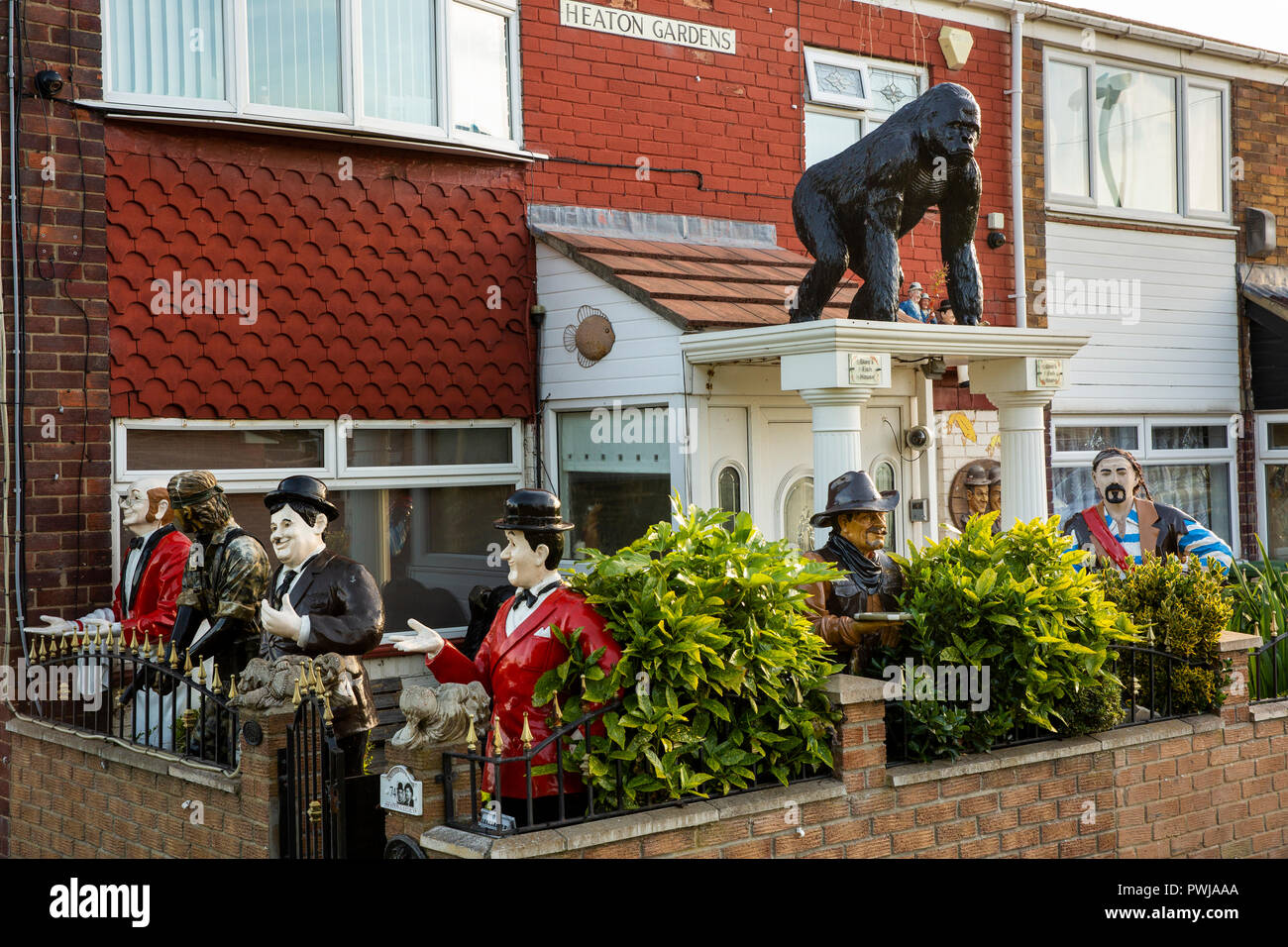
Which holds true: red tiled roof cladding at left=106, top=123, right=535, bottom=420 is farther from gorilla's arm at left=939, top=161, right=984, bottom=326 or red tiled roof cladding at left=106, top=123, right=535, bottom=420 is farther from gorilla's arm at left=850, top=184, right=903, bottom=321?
gorilla's arm at left=939, top=161, right=984, bottom=326

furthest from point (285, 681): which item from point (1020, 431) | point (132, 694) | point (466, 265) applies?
point (1020, 431)

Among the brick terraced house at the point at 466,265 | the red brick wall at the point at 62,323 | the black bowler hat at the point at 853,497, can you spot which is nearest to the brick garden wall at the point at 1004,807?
the black bowler hat at the point at 853,497

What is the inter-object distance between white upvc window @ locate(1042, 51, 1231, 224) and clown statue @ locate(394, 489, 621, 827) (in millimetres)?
9330

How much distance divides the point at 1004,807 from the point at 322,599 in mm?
3127

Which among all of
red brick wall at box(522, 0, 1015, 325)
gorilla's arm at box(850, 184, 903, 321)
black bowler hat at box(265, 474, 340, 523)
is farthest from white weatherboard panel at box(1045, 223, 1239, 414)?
black bowler hat at box(265, 474, 340, 523)

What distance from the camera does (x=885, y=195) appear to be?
8.62 m

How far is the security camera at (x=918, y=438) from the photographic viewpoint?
10.5m

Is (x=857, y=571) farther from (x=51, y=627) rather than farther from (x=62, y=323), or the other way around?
(x=62, y=323)

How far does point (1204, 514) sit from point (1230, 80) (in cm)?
454

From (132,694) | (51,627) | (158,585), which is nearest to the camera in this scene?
(132,694)

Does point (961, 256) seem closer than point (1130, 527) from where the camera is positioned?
No

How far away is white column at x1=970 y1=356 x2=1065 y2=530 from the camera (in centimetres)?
960
